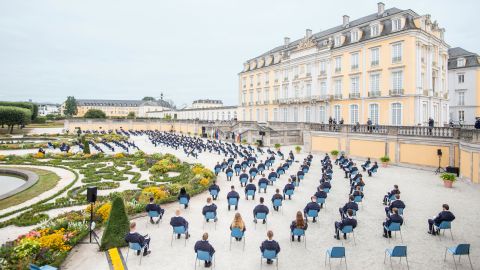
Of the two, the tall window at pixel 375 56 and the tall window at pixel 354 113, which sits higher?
the tall window at pixel 375 56

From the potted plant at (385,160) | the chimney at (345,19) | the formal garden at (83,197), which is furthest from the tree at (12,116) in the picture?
the potted plant at (385,160)

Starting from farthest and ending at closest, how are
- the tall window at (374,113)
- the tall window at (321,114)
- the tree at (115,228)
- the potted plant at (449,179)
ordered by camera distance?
1. the tall window at (321,114)
2. the tall window at (374,113)
3. the potted plant at (449,179)
4. the tree at (115,228)

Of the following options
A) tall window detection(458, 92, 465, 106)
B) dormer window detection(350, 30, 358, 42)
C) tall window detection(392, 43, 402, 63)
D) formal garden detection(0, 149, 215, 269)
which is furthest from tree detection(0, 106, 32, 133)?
tall window detection(458, 92, 465, 106)

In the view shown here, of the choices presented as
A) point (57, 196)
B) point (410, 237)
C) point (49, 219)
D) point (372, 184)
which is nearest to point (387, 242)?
point (410, 237)

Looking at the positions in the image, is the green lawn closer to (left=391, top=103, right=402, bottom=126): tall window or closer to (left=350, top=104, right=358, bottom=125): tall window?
(left=391, top=103, right=402, bottom=126): tall window

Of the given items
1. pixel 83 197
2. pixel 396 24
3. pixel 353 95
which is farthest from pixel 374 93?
pixel 83 197

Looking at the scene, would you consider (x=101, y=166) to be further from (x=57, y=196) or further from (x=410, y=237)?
(x=410, y=237)

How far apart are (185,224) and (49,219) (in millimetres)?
6091

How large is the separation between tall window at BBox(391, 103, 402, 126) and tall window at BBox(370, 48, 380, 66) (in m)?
5.81

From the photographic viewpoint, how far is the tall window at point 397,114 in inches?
1377

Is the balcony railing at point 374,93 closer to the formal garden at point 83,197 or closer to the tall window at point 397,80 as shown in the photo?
the tall window at point 397,80

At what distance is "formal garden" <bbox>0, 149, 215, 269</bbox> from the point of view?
8477 millimetres

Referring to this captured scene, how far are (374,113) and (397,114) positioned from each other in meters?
2.98

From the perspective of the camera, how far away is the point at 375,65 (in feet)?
122
